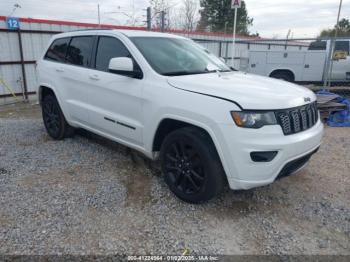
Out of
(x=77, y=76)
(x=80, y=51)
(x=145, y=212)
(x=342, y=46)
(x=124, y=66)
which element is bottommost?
(x=145, y=212)

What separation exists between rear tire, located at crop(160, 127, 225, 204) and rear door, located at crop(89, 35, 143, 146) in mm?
503

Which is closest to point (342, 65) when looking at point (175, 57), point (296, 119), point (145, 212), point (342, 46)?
point (342, 46)

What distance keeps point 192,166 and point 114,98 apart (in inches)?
55.9

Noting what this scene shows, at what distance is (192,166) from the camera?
10.4ft

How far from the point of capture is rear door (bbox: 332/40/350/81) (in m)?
10.4

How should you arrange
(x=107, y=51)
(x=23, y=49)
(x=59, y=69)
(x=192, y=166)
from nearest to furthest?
(x=192, y=166)
(x=107, y=51)
(x=59, y=69)
(x=23, y=49)

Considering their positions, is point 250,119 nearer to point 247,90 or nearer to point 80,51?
point 247,90

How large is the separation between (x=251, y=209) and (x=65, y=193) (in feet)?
6.96

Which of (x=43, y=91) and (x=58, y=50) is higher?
(x=58, y=50)

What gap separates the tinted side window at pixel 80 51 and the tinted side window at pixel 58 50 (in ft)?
0.55

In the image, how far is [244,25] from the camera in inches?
1420

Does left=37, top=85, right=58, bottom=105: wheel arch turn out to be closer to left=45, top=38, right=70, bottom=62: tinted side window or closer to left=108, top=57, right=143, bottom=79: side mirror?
left=45, top=38, right=70, bottom=62: tinted side window

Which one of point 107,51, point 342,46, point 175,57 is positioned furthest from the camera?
point 342,46

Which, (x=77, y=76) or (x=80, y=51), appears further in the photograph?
(x=80, y=51)
